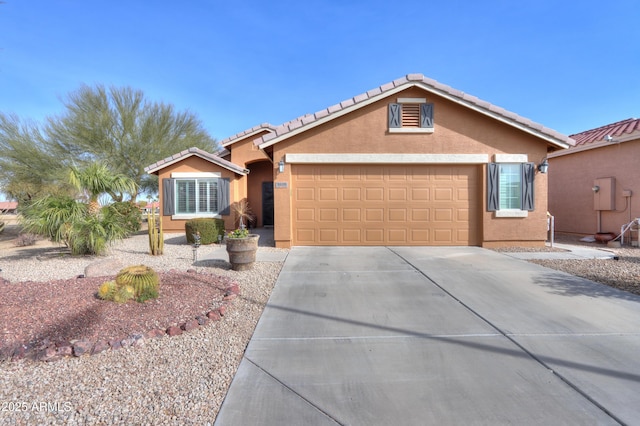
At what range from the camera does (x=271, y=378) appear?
2.98 metres

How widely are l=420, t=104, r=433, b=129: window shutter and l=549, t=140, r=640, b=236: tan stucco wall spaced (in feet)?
22.5

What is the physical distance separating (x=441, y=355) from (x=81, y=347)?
12.4 feet

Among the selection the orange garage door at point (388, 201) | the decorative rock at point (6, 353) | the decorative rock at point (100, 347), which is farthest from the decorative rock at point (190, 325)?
the orange garage door at point (388, 201)

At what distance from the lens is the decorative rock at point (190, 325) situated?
13.0 ft

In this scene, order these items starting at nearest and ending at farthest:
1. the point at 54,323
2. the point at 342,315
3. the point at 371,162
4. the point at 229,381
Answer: the point at 229,381, the point at 54,323, the point at 342,315, the point at 371,162

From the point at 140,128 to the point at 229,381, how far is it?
20380 millimetres

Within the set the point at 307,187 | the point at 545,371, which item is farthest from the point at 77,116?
the point at 545,371

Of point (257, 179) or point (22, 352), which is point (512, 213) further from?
point (257, 179)

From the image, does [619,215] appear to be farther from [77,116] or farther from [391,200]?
[77,116]

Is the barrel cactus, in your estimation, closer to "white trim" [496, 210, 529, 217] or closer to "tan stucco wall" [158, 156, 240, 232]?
"tan stucco wall" [158, 156, 240, 232]

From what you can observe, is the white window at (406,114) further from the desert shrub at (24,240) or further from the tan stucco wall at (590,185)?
the desert shrub at (24,240)

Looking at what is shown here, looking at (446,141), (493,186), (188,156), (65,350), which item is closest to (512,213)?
(493,186)

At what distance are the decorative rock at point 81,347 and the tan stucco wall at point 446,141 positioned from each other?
6647 millimetres

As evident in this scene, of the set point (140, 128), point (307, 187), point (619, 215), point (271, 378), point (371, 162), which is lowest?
point (271, 378)
